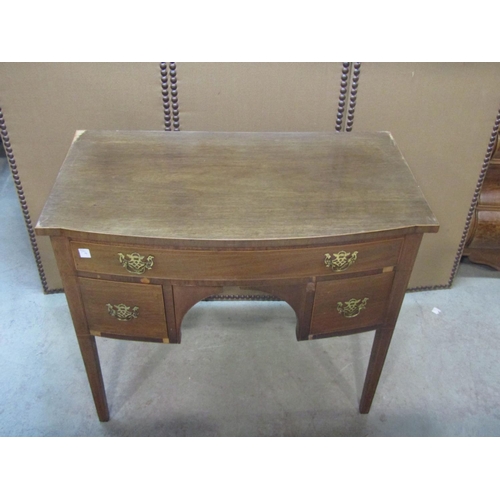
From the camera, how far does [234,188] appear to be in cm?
122

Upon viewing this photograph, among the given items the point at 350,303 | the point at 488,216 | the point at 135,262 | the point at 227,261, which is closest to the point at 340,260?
the point at 350,303

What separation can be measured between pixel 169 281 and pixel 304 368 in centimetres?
76

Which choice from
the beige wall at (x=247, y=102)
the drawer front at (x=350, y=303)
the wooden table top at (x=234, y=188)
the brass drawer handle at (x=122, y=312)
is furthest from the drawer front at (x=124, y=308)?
the beige wall at (x=247, y=102)

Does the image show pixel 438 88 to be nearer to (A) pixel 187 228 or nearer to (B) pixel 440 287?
(B) pixel 440 287

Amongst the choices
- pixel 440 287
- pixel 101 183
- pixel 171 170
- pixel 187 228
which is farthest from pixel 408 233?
pixel 440 287

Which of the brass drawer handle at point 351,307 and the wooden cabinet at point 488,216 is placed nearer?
the brass drawer handle at point 351,307

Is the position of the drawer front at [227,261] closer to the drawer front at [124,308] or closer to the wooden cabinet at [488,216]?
the drawer front at [124,308]

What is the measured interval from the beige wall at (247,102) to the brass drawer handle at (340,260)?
0.62 m

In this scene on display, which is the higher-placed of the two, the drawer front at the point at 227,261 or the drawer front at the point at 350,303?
the drawer front at the point at 227,261

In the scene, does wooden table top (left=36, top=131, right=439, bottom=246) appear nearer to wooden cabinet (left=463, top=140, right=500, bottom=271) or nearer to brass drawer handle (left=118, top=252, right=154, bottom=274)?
brass drawer handle (left=118, top=252, right=154, bottom=274)

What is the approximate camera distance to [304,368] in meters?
1.72

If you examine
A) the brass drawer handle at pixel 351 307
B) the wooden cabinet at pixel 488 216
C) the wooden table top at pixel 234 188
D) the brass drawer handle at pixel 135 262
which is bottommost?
the wooden cabinet at pixel 488 216

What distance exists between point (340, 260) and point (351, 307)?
175 millimetres

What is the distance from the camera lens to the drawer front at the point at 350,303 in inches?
47.4
